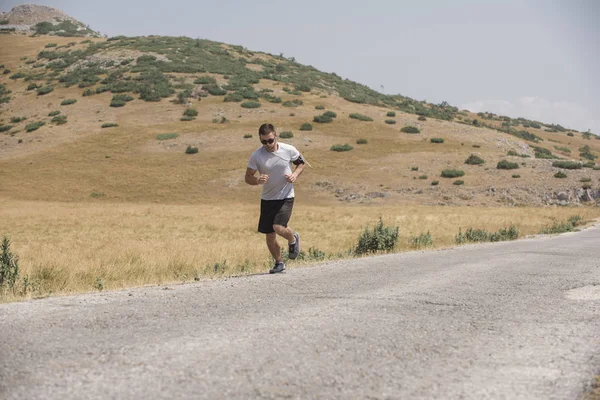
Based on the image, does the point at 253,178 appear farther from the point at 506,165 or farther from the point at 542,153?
the point at 542,153

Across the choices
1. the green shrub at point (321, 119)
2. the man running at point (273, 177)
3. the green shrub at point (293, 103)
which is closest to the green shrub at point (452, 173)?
the green shrub at point (321, 119)

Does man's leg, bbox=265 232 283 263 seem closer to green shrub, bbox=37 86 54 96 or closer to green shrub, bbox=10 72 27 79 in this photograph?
green shrub, bbox=37 86 54 96

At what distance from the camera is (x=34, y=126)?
2569 inches

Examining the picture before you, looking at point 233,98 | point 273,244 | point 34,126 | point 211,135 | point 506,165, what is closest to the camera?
point 273,244

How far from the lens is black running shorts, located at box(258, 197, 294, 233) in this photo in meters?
A: 9.83

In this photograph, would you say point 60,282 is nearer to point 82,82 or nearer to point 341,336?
point 341,336

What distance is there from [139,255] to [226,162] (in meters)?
38.6

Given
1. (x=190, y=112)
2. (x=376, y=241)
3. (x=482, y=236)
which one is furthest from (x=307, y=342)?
(x=190, y=112)

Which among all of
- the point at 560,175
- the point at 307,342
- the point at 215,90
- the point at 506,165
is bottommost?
the point at 307,342

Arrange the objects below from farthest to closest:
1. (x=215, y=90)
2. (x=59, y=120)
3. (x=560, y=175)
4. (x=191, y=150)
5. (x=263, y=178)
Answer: (x=215, y=90), (x=59, y=120), (x=191, y=150), (x=560, y=175), (x=263, y=178)

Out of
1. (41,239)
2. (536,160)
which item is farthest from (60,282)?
(536,160)

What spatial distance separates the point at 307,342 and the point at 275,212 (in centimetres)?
490

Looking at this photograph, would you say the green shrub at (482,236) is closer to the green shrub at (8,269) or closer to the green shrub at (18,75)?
the green shrub at (8,269)

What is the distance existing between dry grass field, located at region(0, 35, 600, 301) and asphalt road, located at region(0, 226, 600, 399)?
2.58 m
